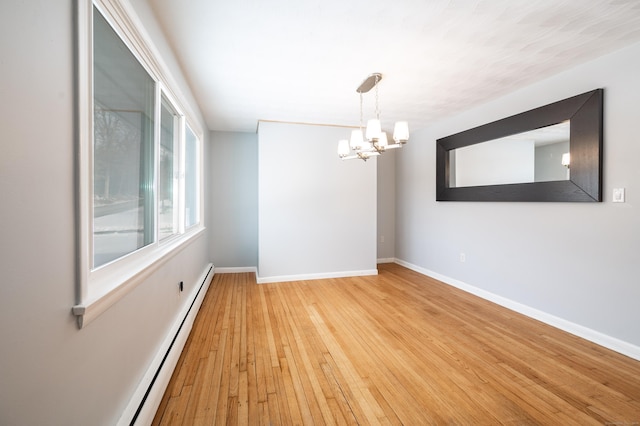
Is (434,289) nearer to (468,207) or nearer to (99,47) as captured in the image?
(468,207)

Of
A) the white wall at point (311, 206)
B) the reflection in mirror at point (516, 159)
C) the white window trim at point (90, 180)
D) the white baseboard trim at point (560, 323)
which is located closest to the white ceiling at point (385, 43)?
the white window trim at point (90, 180)

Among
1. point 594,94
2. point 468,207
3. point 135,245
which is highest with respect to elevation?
point 594,94

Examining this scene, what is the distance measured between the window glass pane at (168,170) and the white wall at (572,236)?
142 inches

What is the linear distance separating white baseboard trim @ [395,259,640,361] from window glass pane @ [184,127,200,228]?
374 cm

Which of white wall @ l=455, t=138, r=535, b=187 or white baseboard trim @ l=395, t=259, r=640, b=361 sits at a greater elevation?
white wall @ l=455, t=138, r=535, b=187

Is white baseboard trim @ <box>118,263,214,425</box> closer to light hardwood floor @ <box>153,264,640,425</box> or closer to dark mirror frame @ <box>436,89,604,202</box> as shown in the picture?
light hardwood floor @ <box>153,264,640,425</box>

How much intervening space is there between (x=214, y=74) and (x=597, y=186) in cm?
359

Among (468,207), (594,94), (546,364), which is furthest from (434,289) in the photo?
(594,94)

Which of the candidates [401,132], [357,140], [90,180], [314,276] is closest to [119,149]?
[90,180]

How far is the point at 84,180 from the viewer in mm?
1026

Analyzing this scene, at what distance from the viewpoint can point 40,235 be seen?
32.4 inches

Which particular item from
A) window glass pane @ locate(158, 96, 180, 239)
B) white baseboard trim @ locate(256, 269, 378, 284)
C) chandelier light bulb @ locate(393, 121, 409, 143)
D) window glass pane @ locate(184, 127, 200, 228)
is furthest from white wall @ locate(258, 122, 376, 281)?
chandelier light bulb @ locate(393, 121, 409, 143)

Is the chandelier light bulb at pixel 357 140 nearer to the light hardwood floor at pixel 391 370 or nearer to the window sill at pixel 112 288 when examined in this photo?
the light hardwood floor at pixel 391 370

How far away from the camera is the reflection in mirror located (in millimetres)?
2793
